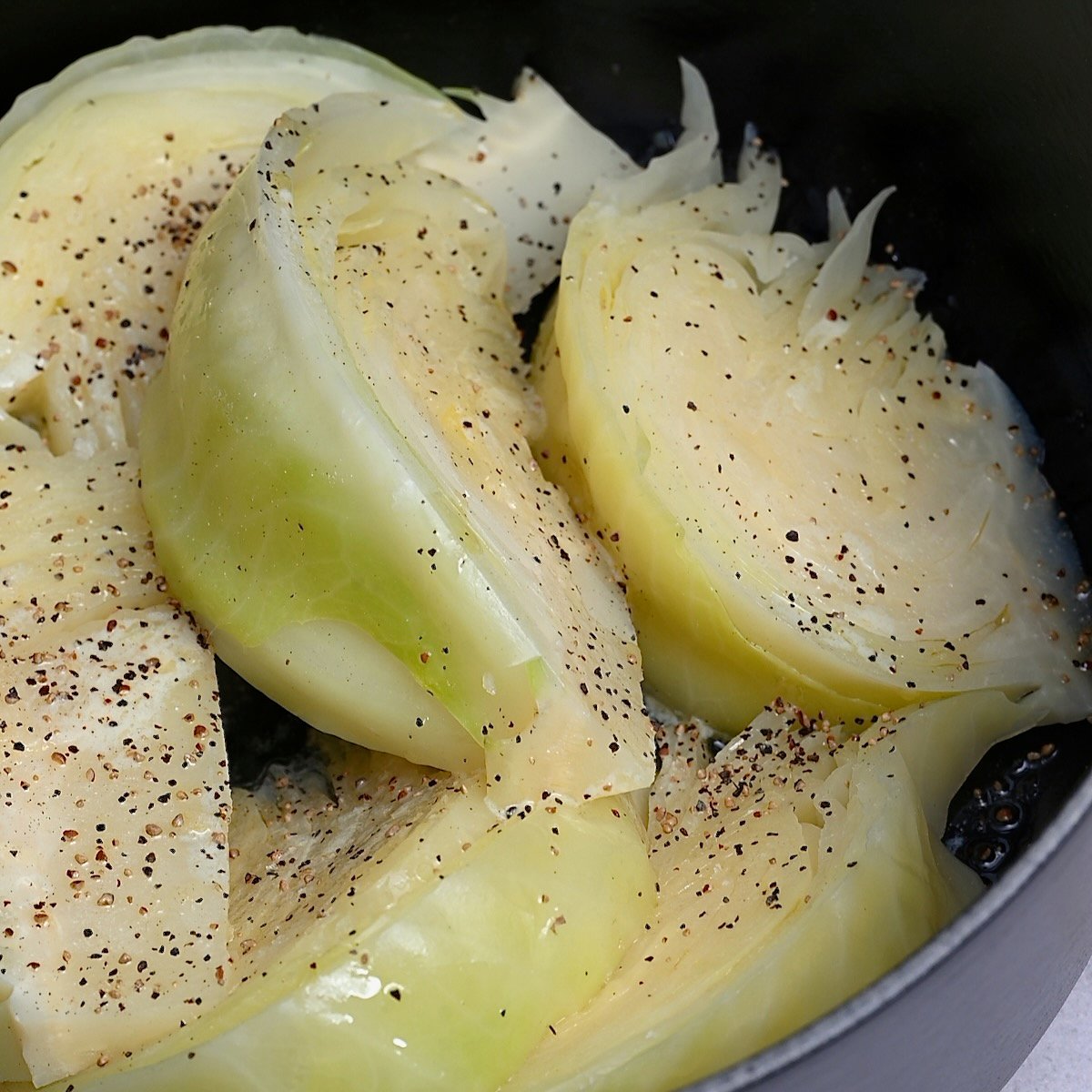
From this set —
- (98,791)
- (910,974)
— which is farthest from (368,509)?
(910,974)

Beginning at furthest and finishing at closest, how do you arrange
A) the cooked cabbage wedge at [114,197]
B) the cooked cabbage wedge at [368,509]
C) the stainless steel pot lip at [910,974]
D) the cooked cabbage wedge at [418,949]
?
the cooked cabbage wedge at [114,197] < the cooked cabbage wedge at [368,509] < the cooked cabbage wedge at [418,949] < the stainless steel pot lip at [910,974]

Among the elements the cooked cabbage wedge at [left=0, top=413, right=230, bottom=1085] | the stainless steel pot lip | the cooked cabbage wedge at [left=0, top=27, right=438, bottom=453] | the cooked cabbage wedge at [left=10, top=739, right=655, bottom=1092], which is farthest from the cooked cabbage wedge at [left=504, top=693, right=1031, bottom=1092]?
the cooked cabbage wedge at [left=0, top=27, right=438, bottom=453]

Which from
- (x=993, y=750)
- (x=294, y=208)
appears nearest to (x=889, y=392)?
(x=993, y=750)

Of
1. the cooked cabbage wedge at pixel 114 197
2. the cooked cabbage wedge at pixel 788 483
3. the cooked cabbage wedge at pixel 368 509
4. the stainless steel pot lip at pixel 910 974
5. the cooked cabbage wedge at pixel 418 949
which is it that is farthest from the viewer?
the cooked cabbage wedge at pixel 114 197

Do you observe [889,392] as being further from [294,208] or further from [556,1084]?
[556,1084]

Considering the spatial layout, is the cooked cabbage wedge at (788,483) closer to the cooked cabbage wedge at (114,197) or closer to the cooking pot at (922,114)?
the cooking pot at (922,114)

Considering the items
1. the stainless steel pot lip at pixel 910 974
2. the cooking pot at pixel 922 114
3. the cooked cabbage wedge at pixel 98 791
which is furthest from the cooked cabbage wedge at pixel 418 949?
the stainless steel pot lip at pixel 910 974

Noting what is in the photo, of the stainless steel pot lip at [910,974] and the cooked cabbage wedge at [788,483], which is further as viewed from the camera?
the cooked cabbage wedge at [788,483]

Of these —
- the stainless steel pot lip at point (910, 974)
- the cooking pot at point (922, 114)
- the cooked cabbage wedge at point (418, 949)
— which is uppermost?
the cooking pot at point (922, 114)
